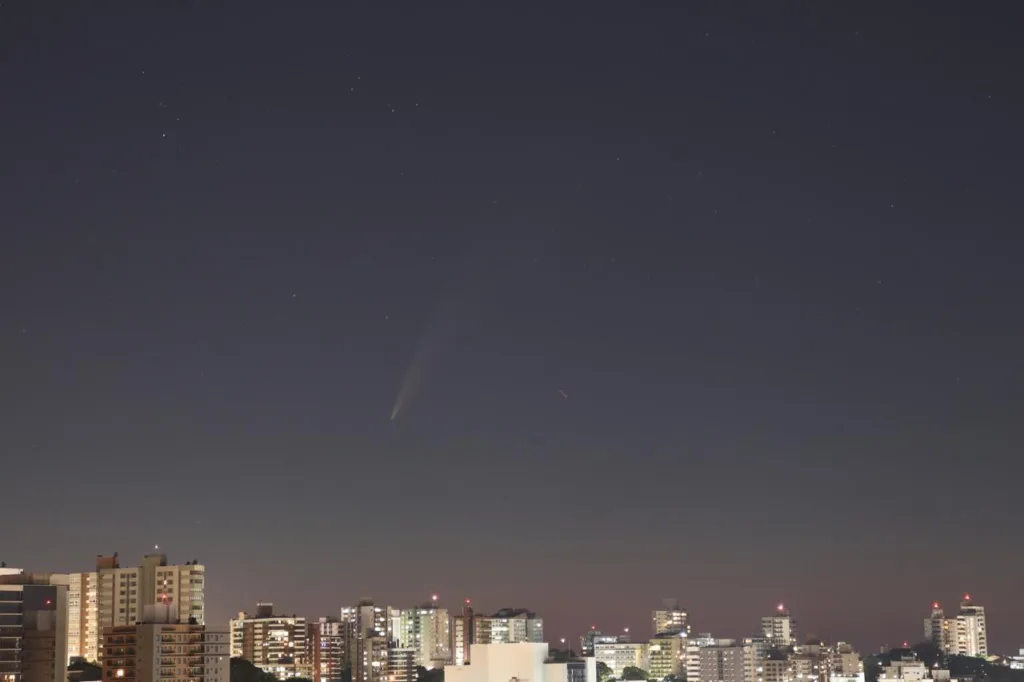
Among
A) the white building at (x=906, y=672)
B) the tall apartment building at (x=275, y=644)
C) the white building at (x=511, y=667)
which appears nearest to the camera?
the white building at (x=511, y=667)

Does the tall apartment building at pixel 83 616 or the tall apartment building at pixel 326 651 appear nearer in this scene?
the tall apartment building at pixel 83 616

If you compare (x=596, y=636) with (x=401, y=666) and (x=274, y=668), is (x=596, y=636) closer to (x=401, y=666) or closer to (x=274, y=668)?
(x=401, y=666)

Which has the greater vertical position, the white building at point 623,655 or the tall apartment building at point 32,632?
the tall apartment building at point 32,632

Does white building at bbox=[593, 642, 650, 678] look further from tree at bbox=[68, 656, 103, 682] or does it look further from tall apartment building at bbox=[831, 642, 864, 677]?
tree at bbox=[68, 656, 103, 682]

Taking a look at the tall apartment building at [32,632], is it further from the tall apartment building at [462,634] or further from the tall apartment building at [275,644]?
the tall apartment building at [462,634]

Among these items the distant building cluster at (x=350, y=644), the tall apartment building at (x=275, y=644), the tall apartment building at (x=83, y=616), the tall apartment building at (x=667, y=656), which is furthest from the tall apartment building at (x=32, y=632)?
the tall apartment building at (x=667, y=656)

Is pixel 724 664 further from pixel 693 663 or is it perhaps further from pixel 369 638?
pixel 369 638

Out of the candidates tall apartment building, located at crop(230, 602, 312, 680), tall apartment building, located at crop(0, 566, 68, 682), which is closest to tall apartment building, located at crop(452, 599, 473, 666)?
tall apartment building, located at crop(230, 602, 312, 680)
